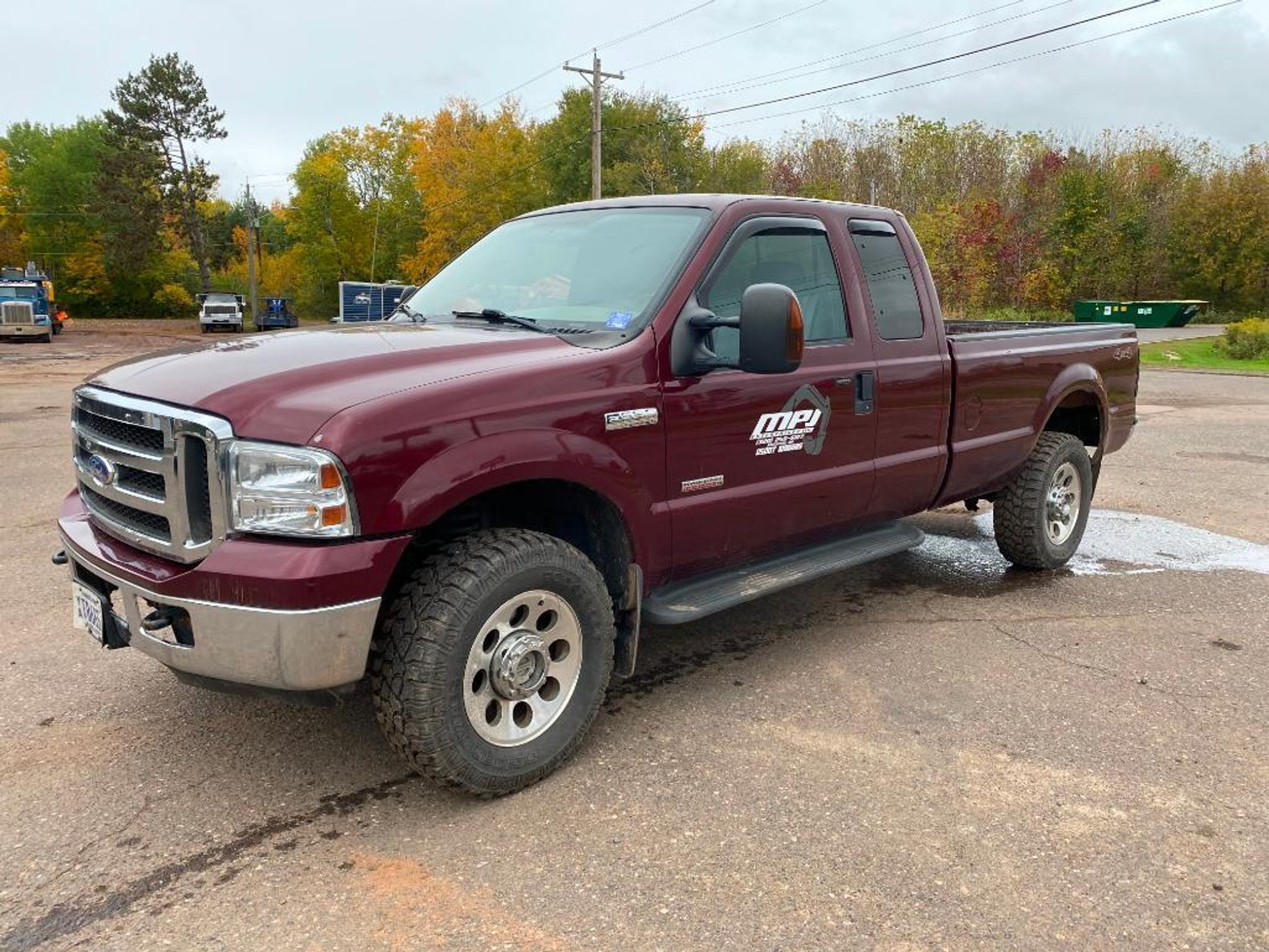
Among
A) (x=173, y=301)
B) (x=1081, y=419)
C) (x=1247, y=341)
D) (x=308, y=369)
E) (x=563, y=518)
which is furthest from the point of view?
(x=173, y=301)

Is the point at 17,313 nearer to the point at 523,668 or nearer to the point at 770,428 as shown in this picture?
the point at 770,428

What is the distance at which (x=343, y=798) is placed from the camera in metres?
3.11

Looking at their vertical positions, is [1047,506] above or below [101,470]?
below

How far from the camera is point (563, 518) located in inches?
138

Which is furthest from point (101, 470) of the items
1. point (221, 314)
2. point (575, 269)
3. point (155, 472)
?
point (221, 314)

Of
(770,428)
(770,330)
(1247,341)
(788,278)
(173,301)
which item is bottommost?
(1247,341)

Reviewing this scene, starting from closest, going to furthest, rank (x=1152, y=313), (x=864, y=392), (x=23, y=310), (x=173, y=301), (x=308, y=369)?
(x=308, y=369)
(x=864, y=392)
(x=23, y=310)
(x=1152, y=313)
(x=173, y=301)

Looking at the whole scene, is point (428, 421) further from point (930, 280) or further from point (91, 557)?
point (930, 280)

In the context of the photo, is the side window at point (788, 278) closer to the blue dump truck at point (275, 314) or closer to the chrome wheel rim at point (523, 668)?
the chrome wheel rim at point (523, 668)

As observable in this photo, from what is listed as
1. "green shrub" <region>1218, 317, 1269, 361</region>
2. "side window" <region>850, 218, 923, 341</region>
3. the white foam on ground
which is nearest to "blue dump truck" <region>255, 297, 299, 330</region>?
"green shrub" <region>1218, 317, 1269, 361</region>

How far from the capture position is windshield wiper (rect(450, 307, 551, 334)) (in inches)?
144

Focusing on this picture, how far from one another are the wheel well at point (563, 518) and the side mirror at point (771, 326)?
0.72 meters

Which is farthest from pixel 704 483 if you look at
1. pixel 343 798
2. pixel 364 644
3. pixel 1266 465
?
pixel 1266 465

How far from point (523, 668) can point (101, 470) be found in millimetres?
1483
